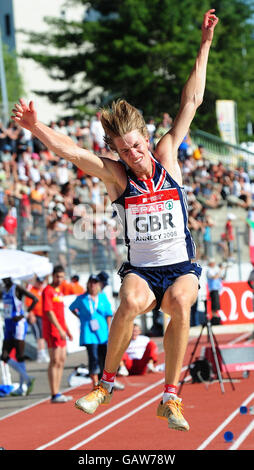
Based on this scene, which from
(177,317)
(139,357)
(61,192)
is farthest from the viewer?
(61,192)

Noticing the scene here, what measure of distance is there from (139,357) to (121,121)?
9870mm

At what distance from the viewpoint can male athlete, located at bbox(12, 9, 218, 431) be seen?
5840 mm

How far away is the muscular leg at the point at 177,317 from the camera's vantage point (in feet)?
19.2

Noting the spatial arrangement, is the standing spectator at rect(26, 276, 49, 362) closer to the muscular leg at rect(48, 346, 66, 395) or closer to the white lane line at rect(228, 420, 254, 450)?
the muscular leg at rect(48, 346, 66, 395)

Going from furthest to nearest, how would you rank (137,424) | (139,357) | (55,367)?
(139,357) → (55,367) → (137,424)

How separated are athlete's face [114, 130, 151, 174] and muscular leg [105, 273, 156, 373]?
28.5 inches

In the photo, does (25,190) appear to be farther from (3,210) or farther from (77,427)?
(77,427)

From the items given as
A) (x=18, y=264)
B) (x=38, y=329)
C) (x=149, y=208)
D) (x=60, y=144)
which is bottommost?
(x=38, y=329)

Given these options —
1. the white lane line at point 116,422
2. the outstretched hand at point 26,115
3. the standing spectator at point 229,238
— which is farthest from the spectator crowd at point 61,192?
the outstretched hand at point 26,115

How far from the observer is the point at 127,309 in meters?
5.77

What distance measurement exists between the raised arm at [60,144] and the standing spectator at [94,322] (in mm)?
7407

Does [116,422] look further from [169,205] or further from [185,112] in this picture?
[185,112]

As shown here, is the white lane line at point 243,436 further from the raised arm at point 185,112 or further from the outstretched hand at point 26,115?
the outstretched hand at point 26,115

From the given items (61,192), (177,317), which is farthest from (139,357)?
(177,317)
